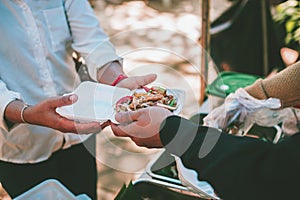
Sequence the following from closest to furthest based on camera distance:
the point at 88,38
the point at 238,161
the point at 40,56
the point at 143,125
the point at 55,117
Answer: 1. the point at 238,161
2. the point at 143,125
3. the point at 55,117
4. the point at 40,56
5. the point at 88,38

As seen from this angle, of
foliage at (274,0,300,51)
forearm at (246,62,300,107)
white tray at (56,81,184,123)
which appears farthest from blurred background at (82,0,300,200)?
forearm at (246,62,300,107)

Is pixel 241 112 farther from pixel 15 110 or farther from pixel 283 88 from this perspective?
pixel 15 110

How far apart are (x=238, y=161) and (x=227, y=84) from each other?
3.10ft

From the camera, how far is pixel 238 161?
851 mm

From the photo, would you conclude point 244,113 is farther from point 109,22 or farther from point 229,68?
point 109,22

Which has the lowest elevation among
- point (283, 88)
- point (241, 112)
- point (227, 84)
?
point (227, 84)

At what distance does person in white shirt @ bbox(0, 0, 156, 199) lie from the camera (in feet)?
3.83

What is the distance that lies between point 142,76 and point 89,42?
0.20m

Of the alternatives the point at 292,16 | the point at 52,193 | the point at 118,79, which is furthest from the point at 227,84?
the point at 52,193

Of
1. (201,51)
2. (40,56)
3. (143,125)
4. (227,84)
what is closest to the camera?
(143,125)

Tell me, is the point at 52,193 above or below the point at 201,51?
above

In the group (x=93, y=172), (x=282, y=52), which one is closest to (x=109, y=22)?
(x=282, y=52)

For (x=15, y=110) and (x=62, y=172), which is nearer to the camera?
(x=15, y=110)

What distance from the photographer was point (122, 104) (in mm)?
1165
